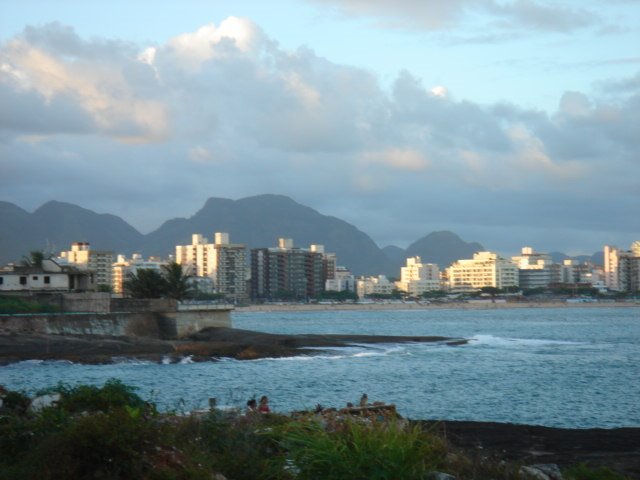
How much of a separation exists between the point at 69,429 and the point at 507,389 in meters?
31.7

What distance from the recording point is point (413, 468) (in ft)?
38.5

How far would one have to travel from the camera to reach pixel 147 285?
8638 cm

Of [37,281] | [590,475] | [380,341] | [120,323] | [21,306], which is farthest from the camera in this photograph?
[380,341]

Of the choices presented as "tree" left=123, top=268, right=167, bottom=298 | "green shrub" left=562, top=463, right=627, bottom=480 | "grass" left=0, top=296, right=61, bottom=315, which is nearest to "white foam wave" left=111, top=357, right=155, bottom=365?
"grass" left=0, top=296, right=61, bottom=315

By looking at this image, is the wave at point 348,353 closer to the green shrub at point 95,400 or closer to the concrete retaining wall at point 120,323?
the concrete retaining wall at point 120,323

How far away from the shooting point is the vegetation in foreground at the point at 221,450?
1162cm

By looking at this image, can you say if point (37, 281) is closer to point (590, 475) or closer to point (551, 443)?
point (551, 443)

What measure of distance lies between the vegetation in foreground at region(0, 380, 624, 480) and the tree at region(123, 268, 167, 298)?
72079mm

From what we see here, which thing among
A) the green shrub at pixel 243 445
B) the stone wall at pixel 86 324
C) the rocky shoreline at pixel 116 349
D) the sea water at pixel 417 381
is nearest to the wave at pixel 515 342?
the sea water at pixel 417 381

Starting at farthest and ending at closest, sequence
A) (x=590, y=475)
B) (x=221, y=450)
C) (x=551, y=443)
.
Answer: (x=551, y=443), (x=590, y=475), (x=221, y=450)

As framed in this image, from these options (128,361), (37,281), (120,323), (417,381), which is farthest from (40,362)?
(37,281)

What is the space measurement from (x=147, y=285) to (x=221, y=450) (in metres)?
73.9

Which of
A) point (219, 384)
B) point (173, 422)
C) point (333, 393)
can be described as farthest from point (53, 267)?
point (173, 422)

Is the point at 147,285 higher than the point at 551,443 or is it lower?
higher
